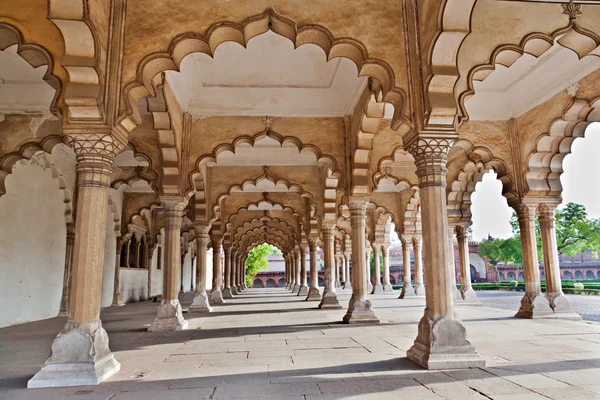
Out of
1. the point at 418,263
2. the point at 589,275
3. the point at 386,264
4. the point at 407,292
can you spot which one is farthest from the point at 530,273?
the point at 589,275

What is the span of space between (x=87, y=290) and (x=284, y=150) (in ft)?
29.4

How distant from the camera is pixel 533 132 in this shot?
10750 mm

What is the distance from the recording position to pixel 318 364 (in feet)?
18.4

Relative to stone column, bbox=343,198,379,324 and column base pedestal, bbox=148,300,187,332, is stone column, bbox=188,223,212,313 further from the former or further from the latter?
stone column, bbox=343,198,379,324

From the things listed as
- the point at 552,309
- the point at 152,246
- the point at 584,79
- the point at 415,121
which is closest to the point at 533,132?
the point at 584,79

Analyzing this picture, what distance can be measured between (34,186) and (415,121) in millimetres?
10441

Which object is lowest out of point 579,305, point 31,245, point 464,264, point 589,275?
point 589,275

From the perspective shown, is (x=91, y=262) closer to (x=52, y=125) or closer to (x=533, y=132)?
(x=52, y=125)

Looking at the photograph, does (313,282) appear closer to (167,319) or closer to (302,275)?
(302,275)

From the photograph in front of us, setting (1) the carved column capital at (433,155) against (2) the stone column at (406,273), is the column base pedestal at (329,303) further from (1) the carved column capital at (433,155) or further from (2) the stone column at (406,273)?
(1) the carved column capital at (433,155)

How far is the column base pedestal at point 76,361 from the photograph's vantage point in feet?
15.7

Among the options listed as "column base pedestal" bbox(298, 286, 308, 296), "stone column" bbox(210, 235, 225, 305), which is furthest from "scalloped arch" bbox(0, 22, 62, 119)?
"column base pedestal" bbox(298, 286, 308, 296)

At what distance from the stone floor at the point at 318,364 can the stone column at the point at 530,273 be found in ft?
3.25

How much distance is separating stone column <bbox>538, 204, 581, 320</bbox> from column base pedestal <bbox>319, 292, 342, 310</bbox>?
6.22m
